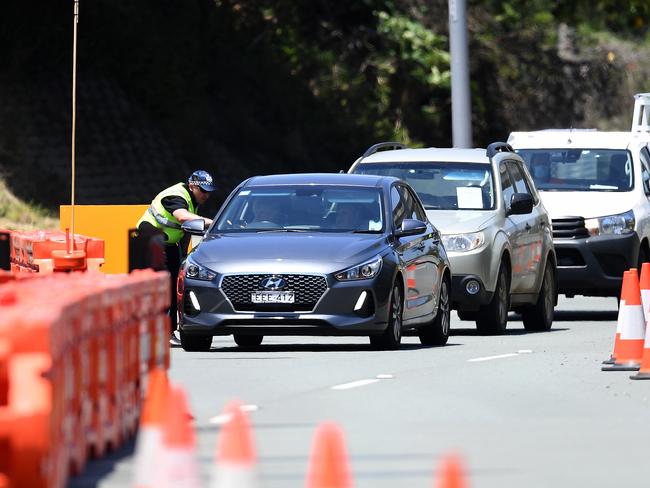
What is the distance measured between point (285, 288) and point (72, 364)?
24.8 ft

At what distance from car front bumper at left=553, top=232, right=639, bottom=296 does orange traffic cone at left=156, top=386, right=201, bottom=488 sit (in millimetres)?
16619

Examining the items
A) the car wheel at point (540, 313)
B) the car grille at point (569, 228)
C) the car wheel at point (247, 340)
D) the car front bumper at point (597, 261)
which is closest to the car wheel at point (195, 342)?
the car wheel at point (247, 340)

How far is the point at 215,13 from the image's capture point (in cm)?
3775

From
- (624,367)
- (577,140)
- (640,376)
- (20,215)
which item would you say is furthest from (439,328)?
(20,215)

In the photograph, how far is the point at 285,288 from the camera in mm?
15891

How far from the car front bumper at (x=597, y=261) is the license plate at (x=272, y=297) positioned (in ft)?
24.0

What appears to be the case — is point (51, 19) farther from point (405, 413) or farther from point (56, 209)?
point (405, 413)

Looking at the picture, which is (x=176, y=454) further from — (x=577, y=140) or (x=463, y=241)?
(x=577, y=140)

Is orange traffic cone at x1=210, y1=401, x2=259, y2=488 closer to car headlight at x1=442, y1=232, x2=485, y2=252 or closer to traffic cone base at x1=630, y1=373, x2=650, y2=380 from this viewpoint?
traffic cone base at x1=630, y1=373, x2=650, y2=380

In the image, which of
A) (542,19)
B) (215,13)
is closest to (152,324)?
(215,13)

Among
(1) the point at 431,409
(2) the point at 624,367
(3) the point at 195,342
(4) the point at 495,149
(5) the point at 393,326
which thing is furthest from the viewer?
(4) the point at 495,149

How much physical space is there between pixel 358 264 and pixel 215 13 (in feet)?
73.0

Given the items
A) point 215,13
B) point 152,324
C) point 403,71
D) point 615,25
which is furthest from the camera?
point 615,25

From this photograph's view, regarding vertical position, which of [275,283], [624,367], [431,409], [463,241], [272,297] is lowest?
[624,367]
